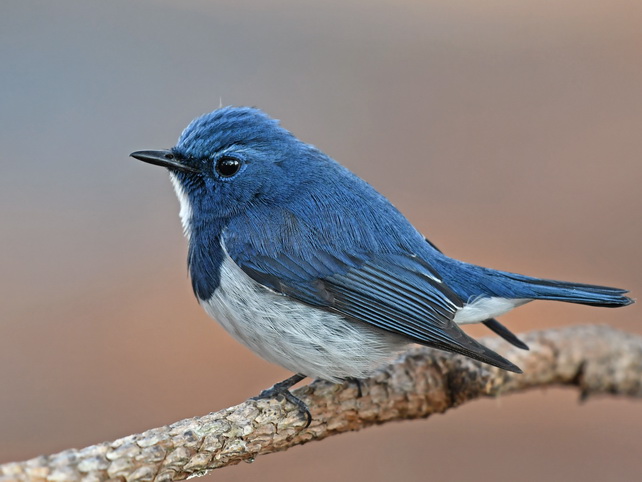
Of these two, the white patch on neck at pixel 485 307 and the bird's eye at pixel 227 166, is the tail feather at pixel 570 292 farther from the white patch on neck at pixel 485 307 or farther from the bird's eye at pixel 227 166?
the bird's eye at pixel 227 166

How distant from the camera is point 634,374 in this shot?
4.03 m

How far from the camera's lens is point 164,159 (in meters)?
3.58

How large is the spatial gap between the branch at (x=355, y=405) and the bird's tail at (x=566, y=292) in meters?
0.47

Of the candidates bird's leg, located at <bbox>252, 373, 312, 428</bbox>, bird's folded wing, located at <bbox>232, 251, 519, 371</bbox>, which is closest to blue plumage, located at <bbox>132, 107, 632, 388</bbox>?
bird's folded wing, located at <bbox>232, 251, 519, 371</bbox>

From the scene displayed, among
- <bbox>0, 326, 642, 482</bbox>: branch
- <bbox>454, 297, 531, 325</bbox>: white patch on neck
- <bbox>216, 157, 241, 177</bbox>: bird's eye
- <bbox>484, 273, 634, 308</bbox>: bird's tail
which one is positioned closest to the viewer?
<bbox>0, 326, 642, 482</bbox>: branch

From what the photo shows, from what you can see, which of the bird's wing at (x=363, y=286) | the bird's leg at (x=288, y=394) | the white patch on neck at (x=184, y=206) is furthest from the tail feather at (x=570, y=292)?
the white patch on neck at (x=184, y=206)

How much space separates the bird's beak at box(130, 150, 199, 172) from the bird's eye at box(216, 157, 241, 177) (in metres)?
0.10

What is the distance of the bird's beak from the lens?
11.7 ft

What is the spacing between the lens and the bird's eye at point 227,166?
3.62 m

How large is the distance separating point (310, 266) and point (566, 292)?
108 cm

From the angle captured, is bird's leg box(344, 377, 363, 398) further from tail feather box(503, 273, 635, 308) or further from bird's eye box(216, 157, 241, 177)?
bird's eye box(216, 157, 241, 177)

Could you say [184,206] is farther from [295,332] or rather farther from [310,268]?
[295,332]

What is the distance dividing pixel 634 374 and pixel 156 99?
5.31 m

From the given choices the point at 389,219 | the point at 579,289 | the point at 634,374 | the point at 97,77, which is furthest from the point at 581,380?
the point at 97,77
